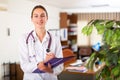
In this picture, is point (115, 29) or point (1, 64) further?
point (1, 64)

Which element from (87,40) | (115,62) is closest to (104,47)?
(115,62)

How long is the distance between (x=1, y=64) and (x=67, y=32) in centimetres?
346

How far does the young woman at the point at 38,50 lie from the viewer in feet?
5.94

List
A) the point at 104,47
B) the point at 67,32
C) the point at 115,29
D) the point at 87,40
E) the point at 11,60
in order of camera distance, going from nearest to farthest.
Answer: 1. the point at 115,29
2. the point at 104,47
3. the point at 11,60
4. the point at 67,32
5. the point at 87,40

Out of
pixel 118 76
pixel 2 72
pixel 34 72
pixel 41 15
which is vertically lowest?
pixel 2 72

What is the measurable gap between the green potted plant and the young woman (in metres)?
0.90

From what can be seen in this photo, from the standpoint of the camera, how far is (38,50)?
1859 mm

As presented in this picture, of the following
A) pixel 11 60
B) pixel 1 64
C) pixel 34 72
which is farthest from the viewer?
pixel 11 60

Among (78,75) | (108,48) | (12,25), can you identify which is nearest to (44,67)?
(108,48)

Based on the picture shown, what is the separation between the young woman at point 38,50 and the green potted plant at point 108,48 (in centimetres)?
90

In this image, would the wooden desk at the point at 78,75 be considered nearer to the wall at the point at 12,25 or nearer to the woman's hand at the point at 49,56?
the woman's hand at the point at 49,56

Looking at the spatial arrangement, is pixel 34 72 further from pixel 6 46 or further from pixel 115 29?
pixel 6 46

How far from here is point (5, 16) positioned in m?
4.28

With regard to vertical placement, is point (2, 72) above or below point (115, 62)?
below
